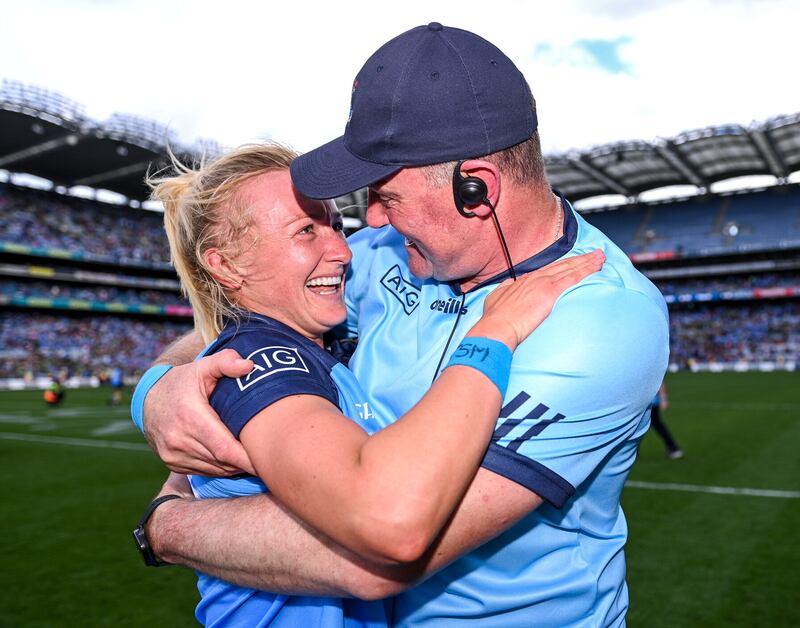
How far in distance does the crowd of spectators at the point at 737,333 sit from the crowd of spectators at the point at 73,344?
37.8 meters

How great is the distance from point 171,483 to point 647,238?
6082 centimetres

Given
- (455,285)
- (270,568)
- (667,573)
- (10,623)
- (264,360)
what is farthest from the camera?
(667,573)

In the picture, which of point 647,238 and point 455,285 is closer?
point 455,285

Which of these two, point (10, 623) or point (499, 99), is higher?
point (499, 99)

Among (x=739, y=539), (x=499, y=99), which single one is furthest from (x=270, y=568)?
(x=739, y=539)

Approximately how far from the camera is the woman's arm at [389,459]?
1.36m

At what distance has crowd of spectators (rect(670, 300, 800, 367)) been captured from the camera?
48625 mm

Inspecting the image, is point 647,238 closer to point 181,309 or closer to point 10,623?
point 181,309

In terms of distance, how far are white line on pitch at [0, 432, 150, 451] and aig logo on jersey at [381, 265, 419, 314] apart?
42.2 ft

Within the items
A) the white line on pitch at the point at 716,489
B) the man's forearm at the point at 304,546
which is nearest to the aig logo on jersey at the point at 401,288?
the man's forearm at the point at 304,546

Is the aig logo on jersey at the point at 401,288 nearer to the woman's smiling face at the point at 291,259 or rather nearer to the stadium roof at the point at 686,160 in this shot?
the woman's smiling face at the point at 291,259

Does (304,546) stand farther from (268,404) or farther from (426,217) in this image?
(426,217)

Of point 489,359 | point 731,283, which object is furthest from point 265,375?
point 731,283

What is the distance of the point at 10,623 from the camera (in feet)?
18.1
